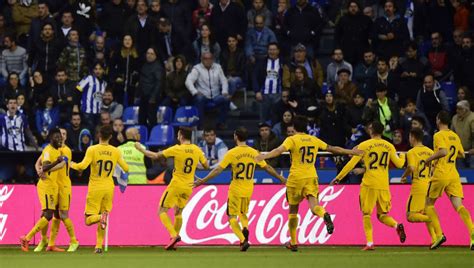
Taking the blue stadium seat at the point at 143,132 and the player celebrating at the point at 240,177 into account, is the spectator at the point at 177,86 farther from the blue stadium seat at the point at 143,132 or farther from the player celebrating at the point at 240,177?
the player celebrating at the point at 240,177

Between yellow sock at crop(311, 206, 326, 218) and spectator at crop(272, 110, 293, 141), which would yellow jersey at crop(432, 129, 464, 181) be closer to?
yellow sock at crop(311, 206, 326, 218)

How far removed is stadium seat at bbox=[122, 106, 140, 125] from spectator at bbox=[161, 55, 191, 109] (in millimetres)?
687

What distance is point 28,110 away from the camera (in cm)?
3034

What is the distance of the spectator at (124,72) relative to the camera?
3075 centimetres

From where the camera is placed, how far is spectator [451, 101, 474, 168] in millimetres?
26312

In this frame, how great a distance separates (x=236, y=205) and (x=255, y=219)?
2181 millimetres

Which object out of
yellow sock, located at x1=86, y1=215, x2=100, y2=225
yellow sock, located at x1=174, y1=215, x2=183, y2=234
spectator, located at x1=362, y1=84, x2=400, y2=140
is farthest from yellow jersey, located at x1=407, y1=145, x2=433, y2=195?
yellow sock, located at x1=86, y1=215, x2=100, y2=225

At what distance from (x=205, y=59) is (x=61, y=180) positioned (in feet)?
24.6

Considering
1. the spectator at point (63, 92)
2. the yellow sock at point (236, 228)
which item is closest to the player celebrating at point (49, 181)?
the yellow sock at point (236, 228)

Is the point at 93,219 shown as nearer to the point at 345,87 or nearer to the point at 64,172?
the point at 64,172

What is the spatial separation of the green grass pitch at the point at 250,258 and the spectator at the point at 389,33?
6.97 m

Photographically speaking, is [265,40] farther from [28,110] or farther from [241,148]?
[241,148]

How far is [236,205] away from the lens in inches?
904

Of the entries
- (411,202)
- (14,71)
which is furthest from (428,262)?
(14,71)
